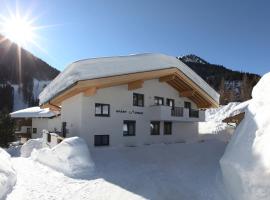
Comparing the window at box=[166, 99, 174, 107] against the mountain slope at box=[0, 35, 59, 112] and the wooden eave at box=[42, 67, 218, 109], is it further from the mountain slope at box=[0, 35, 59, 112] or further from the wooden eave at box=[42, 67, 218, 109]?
the mountain slope at box=[0, 35, 59, 112]

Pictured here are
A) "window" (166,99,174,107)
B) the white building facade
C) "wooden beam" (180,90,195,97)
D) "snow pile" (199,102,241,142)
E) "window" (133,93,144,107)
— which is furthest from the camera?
"snow pile" (199,102,241,142)

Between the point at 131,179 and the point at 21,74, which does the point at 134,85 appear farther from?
the point at 21,74

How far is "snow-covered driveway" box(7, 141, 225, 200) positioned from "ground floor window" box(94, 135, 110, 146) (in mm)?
1328

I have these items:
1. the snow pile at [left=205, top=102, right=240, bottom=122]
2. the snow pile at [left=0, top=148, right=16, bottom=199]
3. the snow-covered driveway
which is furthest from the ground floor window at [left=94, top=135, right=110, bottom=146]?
the snow pile at [left=205, top=102, right=240, bottom=122]

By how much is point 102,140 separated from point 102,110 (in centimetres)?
217

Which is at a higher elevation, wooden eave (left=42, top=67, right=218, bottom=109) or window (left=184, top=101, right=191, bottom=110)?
wooden eave (left=42, top=67, right=218, bottom=109)

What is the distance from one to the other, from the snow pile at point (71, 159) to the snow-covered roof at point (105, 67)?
4011 mm

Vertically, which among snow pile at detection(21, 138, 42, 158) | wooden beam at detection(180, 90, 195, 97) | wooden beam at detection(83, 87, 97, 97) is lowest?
snow pile at detection(21, 138, 42, 158)

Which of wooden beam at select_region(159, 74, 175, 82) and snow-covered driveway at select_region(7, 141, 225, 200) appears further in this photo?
wooden beam at select_region(159, 74, 175, 82)

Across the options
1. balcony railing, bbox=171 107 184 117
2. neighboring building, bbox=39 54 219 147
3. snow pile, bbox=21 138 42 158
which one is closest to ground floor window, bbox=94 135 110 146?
neighboring building, bbox=39 54 219 147

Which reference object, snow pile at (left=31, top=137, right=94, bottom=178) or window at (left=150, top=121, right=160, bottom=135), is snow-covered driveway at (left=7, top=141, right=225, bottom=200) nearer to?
snow pile at (left=31, top=137, right=94, bottom=178)

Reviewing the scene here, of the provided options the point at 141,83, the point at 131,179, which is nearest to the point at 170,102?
the point at 141,83

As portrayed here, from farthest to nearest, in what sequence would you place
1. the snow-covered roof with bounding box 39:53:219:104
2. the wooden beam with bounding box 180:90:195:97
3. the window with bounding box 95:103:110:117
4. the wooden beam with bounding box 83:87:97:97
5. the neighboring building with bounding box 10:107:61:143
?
the neighboring building with bounding box 10:107:61:143 < the wooden beam with bounding box 180:90:195:97 < the window with bounding box 95:103:110:117 < the wooden beam with bounding box 83:87:97:97 < the snow-covered roof with bounding box 39:53:219:104

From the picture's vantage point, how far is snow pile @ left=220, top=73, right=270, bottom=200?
1016 cm
